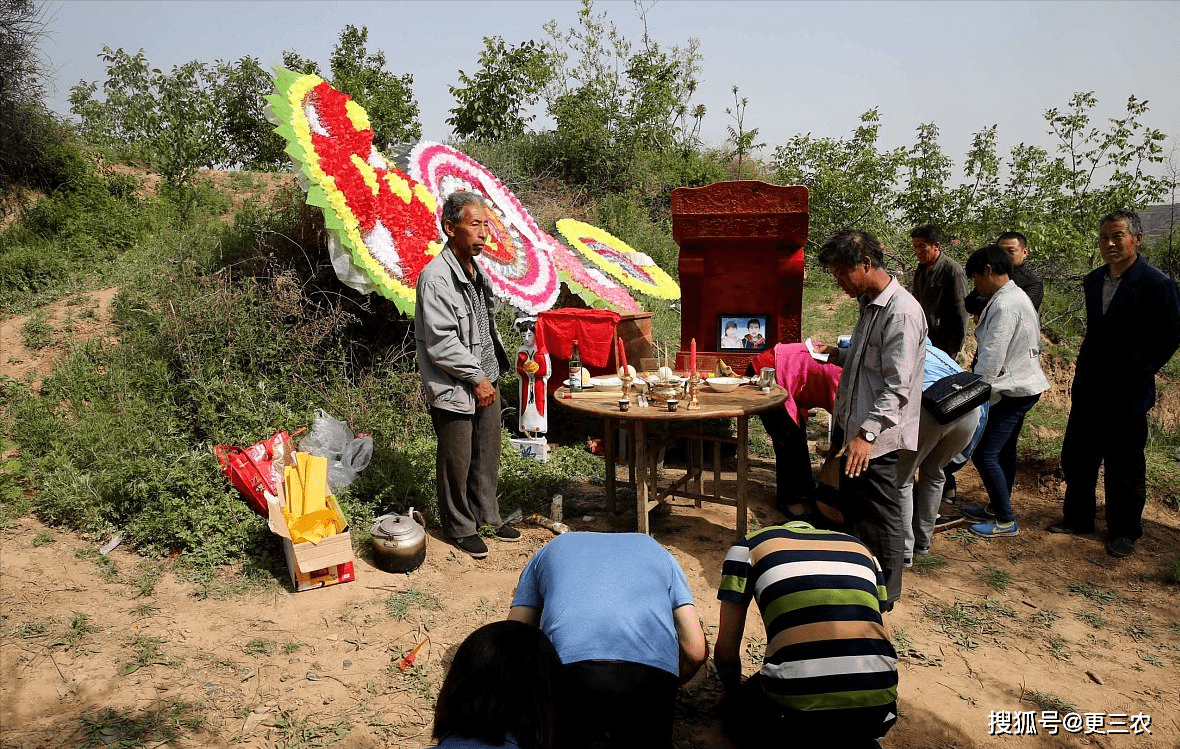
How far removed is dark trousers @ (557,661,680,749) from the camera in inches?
78.7

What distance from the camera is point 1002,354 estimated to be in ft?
14.9

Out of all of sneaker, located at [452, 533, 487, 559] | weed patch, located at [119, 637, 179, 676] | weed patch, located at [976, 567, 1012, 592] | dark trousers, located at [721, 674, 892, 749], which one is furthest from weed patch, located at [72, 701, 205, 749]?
weed patch, located at [976, 567, 1012, 592]

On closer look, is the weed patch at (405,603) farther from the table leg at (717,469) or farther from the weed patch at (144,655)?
the table leg at (717,469)

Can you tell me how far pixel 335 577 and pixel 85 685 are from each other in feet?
4.11

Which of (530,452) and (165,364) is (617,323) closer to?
(530,452)

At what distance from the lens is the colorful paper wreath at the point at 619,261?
8.73 m

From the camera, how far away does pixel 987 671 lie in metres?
3.40

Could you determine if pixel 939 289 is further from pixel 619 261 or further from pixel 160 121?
pixel 160 121

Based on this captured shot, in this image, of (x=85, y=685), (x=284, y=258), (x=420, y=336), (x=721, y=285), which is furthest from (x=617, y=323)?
(x=85, y=685)

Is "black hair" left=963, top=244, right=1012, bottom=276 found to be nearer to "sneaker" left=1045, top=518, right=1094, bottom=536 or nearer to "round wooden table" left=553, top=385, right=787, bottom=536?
"round wooden table" left=553, top=385, right=787, bottom=536

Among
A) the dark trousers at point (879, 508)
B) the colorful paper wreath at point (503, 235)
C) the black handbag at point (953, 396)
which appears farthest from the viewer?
the colorful paper wreath at point (503, 235)

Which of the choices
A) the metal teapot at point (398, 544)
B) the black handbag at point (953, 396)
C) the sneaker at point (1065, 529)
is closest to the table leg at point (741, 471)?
the black handbag at point (953, 396)

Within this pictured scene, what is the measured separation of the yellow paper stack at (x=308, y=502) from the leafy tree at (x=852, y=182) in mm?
8964

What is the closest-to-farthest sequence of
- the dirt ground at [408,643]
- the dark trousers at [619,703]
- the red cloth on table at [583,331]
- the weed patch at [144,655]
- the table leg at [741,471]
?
the dark trousers at [619,703] → the dirt ground at [408,643] → the weed patch at [144,655] → the table leg at [741,471] → the red cloth on table at [583,331]
